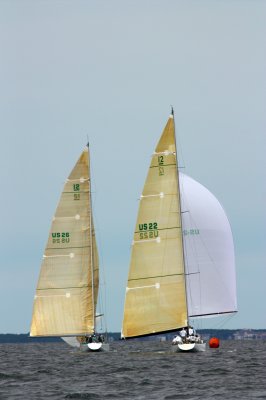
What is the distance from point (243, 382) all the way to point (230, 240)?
21330 millimetres

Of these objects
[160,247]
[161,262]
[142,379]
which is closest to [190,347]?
[161,262]

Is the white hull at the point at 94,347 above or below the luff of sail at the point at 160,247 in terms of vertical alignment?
below

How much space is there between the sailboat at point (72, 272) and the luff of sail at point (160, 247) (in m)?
11.7

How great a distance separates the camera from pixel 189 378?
51438 millimetres

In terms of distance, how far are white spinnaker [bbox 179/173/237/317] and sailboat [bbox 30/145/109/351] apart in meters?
10.4

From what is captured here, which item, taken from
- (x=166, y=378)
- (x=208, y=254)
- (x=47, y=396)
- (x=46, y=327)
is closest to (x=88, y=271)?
(x=46, y=327)

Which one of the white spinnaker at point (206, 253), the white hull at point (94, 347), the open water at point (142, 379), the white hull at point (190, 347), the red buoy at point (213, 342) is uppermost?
the white spinnaker at point (206, 253)

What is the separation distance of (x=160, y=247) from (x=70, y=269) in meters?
13.6

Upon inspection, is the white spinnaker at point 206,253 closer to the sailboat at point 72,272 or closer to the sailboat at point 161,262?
the sailboat at point 161,262

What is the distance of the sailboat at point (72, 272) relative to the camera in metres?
A: 77.6

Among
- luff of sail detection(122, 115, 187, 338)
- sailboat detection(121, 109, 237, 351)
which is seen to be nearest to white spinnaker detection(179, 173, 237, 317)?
sailboat detection(121, 109, 237, 351)

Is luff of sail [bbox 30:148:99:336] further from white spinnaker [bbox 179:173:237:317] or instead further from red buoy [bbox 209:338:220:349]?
white spinnaker [bbox 179:173:237:317]

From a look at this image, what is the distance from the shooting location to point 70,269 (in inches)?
3083

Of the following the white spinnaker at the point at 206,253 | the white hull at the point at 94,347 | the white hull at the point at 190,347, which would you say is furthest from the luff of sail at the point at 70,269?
the white hull at the point at 190,347
